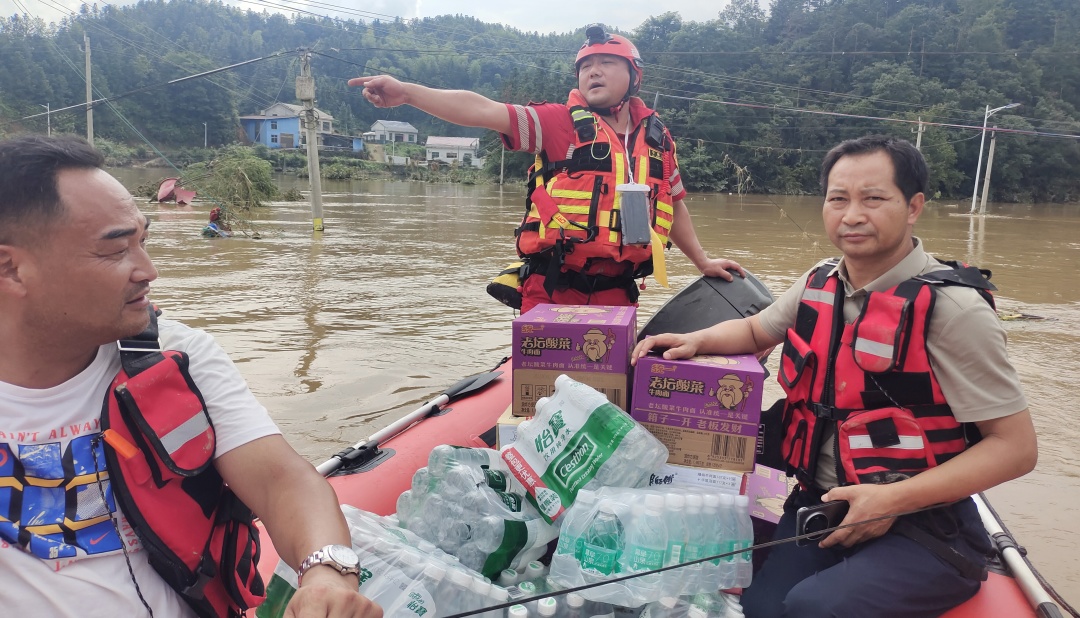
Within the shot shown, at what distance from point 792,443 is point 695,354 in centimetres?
37

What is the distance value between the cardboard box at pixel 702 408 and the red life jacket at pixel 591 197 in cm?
98

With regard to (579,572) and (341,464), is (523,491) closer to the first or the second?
(579,572)

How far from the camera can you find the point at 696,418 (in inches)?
72.3

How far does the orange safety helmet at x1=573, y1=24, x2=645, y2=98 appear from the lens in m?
2.79

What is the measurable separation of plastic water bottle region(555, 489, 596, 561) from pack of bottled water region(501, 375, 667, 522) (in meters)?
0.06

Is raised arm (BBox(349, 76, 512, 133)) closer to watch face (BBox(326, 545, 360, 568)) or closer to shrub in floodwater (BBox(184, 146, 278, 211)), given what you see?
watch face (BBox(326, 545, 360, 568))

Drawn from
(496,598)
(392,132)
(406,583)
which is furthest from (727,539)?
(392,132)

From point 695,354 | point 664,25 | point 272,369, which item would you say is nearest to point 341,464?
point 695,354

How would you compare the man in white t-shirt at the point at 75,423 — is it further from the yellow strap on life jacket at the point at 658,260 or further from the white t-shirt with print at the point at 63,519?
the yellow strap on life jacket at the point at 658,260

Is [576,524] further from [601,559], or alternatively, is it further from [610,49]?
[610,49]

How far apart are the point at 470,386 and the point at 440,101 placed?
1198 millimetres

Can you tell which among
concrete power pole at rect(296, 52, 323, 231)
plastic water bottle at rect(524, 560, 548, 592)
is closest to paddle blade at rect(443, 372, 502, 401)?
plastic water bottle at rect(524, 560, 548, 592)

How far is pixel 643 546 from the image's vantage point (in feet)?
5.06

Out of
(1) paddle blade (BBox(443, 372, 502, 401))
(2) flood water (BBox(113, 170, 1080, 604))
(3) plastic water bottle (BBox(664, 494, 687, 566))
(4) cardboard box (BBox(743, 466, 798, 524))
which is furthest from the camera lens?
(2) flood water (BBox(113, 170, 1080, 604))
